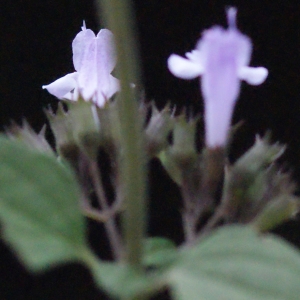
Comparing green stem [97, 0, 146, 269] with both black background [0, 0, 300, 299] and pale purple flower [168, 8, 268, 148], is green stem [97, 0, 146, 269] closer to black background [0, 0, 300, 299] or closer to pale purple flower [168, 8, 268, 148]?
pale purple flower [168, 8, 268, 148]

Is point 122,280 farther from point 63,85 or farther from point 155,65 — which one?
point 155,65

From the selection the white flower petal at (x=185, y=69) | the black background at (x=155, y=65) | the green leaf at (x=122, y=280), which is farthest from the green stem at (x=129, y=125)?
the black background at (x=155, y=65)

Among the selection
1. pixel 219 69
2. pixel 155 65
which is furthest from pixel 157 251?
pixel 155 65

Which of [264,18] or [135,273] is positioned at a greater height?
[135,273]

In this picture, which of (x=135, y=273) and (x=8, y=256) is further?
(x=8, y=256)

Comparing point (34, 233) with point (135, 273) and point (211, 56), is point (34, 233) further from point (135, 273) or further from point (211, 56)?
point (211, 56)

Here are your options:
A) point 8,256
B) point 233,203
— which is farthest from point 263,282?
point 8,256

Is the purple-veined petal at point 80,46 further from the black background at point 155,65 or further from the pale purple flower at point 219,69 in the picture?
the black background at point 155,65
